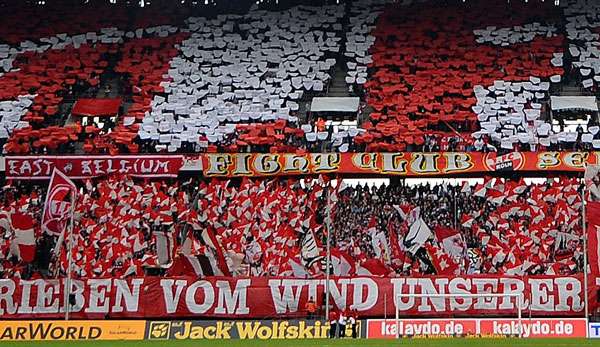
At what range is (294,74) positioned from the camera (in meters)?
42.3

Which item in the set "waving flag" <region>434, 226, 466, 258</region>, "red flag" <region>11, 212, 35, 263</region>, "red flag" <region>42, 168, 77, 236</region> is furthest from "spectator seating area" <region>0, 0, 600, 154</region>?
"red flag" <region>42, 168, 77, 236</region>

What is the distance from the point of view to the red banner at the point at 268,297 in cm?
3181

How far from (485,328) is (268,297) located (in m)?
6.79

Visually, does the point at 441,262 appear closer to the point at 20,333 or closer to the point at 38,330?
the point at 38,330

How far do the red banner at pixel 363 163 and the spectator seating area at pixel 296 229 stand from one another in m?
0.51

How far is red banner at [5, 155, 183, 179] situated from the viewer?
122ft

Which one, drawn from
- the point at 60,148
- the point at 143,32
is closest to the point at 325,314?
the point at 60,148

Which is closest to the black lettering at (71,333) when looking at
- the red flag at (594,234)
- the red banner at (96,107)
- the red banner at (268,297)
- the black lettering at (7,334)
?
the black lettering at (7,334)

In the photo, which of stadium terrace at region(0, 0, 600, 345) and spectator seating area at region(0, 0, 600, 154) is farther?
spectator seating area at region(0, 0, 600, 154)

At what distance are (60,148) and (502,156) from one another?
1568 cm

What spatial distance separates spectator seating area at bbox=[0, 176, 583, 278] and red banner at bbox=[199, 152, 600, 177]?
506mm

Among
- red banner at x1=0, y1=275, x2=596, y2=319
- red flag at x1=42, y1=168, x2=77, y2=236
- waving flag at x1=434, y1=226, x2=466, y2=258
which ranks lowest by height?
red banner at x1=0, y1=275, x2=596, y2=319

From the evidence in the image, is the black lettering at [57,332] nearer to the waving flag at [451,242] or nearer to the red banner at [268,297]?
the red banner at [268,297]

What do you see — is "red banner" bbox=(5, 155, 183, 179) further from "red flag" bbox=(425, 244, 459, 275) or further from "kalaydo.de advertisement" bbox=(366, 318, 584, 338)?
"kalaydo.de advertisement" bbox=(366, 318, 584, 338)
